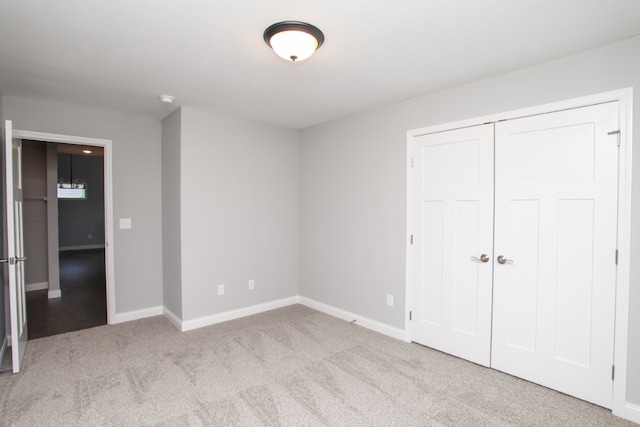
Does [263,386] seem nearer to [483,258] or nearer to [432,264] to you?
[432,264]

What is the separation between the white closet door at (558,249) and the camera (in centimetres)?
223

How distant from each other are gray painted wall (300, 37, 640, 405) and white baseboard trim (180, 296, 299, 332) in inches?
12.8

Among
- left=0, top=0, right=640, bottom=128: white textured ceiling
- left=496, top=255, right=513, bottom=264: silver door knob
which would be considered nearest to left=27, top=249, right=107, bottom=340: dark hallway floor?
left=0, top=0, right=640, bottom=128: white textured ceiling

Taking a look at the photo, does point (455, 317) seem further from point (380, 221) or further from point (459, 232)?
point (380, 221)

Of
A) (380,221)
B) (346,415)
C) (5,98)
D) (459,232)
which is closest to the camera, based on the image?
(346,415)

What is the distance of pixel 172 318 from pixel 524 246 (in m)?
3.78

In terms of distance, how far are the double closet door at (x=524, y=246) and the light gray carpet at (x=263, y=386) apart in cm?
Answer: 24

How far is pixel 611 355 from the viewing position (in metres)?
2.21

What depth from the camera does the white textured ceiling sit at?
1778 mm

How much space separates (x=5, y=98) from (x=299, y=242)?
3.58 m

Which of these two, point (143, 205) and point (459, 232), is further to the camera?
point (143, 205)

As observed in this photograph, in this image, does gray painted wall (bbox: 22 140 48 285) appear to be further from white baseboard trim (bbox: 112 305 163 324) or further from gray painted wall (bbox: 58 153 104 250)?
gray painted wall (bbox: 58 153 104 250)

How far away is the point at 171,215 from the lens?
12.7 feet

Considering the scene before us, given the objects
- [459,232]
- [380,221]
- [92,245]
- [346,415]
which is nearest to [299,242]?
[380,221]
